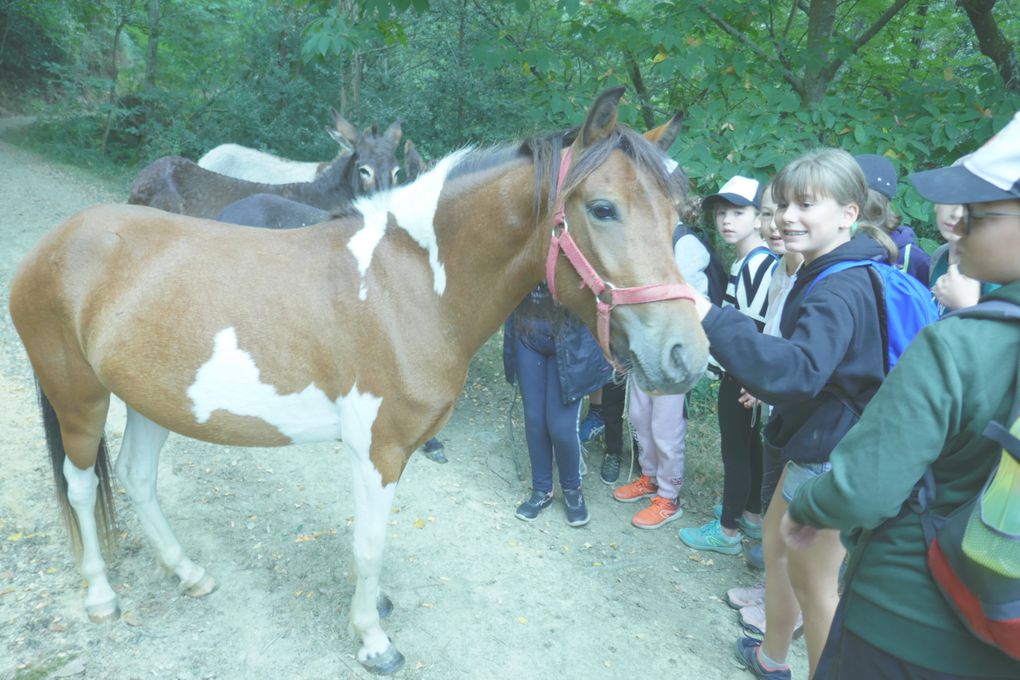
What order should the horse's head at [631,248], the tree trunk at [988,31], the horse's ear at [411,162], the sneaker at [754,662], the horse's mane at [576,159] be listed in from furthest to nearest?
the horse's ear at [411,162]
the tree trunk at [988,31]
the sneaker at [754,662]
the horse's mane at [576,159]
the horse's head at [631,248]

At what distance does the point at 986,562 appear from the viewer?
1.00 meters

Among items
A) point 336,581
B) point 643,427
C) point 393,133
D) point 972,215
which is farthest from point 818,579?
point 393,133

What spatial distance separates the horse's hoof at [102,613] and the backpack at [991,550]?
120 inches

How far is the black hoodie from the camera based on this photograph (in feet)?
5.46

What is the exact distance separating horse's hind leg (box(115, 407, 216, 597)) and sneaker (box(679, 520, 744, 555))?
248cm

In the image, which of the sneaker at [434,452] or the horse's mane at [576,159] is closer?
the horse's mane at [576,159]

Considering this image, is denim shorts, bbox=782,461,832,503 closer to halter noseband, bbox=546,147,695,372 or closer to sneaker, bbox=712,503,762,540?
halter noseband, bbox=546,147,695,372

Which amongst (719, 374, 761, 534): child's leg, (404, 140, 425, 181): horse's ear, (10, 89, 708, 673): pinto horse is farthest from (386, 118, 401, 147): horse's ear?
(719, 374, 761, 534): child's leg

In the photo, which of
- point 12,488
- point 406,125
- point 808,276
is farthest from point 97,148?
point 808,276

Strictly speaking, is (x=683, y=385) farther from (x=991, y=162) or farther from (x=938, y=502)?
(x=991, y=162)

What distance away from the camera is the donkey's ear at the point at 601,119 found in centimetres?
170

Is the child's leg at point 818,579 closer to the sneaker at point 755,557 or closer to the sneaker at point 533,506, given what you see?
the sneaker at point 755,557

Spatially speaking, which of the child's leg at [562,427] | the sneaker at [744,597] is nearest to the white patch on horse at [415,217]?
the child's leg at [562,427]

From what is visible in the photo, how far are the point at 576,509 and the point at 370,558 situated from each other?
5.06 ft
